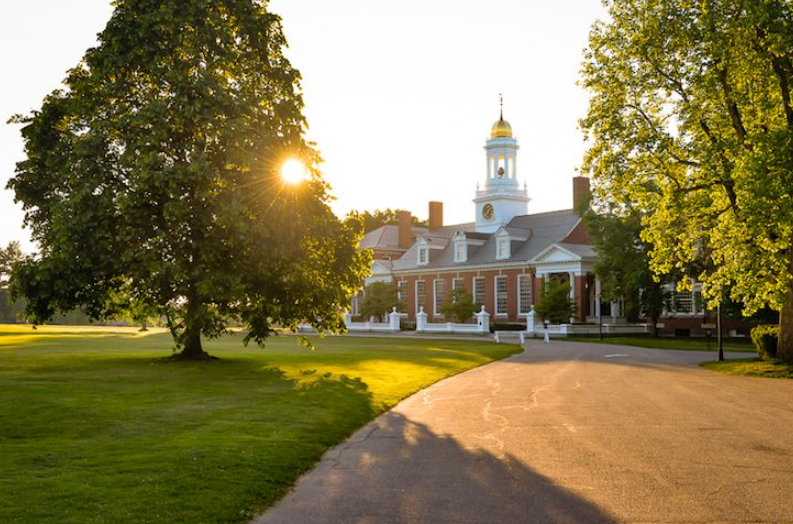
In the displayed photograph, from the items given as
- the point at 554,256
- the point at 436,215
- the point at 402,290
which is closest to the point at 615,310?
the point at 554,256

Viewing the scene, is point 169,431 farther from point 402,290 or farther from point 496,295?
point 402,290

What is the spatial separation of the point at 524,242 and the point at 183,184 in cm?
4687

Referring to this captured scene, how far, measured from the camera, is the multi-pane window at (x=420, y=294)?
76.1m

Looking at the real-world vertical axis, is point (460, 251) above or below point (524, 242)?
below

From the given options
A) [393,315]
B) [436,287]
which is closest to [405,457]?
[393,315]

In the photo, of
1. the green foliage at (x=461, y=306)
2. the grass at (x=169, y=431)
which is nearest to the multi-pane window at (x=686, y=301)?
the green foliage at (x=461, y=306)

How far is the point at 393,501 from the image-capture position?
29.9ft

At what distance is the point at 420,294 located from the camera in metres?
76.5

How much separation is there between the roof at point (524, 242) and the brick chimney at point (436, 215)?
7486mm

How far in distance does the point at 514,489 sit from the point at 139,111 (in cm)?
1815

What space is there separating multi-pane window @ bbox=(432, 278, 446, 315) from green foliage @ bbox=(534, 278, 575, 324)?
1617cm

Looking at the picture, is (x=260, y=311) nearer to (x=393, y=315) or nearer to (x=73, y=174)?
(x=73, y=174)

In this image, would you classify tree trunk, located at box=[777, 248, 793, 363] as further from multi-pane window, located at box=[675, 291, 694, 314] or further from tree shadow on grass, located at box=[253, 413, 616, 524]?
multi-pane window, located at box=[675, 291, 694, 314]

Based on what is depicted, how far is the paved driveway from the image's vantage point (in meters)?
8.66
